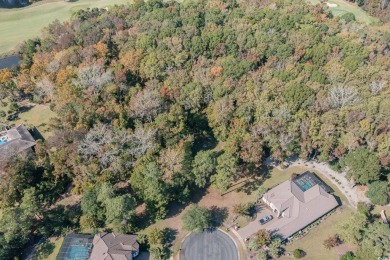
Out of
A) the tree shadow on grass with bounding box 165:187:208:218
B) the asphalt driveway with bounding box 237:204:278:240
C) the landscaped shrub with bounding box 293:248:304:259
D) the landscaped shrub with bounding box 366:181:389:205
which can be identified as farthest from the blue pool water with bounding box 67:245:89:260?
the landscaped shrub with bounding box 366:181:389:205

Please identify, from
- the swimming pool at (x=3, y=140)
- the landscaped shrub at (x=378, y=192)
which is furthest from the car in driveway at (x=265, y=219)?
the swimming pool at (x=3, y=140)

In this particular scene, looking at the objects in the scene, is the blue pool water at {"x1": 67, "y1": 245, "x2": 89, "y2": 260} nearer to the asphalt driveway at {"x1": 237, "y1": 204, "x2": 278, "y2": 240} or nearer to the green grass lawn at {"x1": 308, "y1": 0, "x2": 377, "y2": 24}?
the asphalt driveway at {"x1": 237, "y1": 204, "x2": 278, "y2": 240}

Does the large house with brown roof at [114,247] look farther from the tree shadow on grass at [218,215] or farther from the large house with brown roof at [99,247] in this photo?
the tree shadow on grass at [218,215]

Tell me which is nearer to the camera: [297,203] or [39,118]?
[297,203]

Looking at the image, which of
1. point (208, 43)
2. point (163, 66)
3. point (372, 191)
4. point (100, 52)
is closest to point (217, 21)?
point (208, 43)

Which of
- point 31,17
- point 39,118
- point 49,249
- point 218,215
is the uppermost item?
point 31,17

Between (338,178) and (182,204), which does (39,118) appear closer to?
(182,204)

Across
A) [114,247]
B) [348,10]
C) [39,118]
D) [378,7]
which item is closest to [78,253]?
[114,247]
